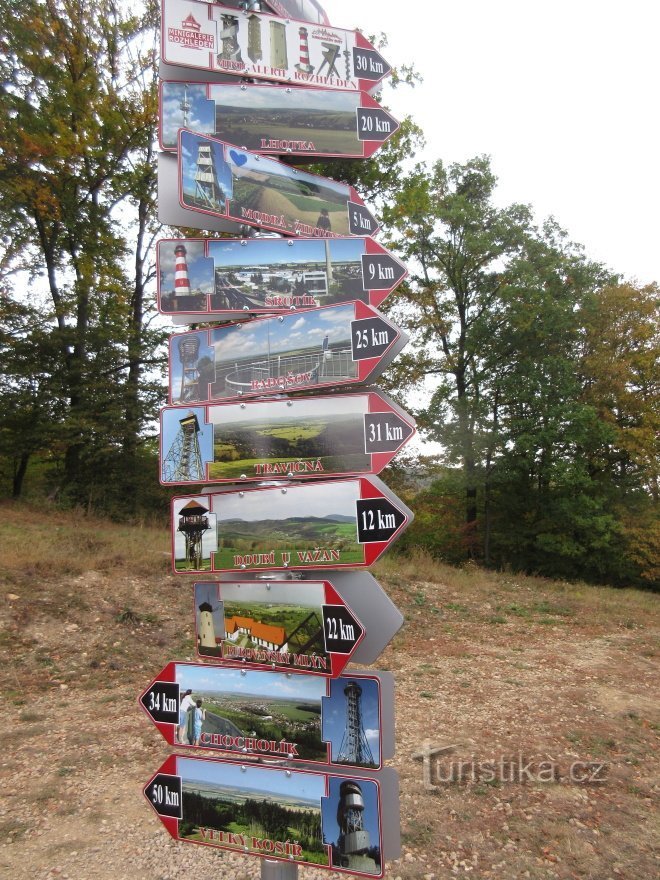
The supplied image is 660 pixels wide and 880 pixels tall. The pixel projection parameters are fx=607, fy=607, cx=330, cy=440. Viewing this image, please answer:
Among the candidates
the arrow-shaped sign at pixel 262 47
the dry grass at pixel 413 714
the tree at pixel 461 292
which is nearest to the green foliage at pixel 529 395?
the tree at pixel 461 292

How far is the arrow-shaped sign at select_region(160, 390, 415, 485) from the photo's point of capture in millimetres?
2203

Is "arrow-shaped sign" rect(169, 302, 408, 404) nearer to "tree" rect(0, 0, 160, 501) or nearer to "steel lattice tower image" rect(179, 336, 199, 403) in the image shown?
"steel lattice tower image" rect(179, 336, 199, 403)

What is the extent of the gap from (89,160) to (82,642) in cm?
1355

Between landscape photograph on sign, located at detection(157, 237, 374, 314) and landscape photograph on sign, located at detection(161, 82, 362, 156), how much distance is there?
459 mm

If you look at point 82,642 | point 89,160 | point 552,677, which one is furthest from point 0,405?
point 552,677

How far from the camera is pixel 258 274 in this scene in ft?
8.07

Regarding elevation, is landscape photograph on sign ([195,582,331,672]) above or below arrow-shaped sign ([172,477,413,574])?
below

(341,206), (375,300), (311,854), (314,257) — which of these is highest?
(341,206)

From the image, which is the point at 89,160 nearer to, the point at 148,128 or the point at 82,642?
the point at 148,128

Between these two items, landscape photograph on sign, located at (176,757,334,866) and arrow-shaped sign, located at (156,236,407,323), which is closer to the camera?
landscape photograph on sign, located at (176,757,334,866)

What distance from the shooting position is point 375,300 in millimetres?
2518

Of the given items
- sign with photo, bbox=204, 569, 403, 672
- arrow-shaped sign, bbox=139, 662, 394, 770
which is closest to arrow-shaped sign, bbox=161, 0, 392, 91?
sign with photo, bbox=204, 569, 403, 672

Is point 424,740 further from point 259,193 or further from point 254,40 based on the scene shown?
point 254,40

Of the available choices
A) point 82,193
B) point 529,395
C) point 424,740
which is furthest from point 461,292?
point 424,740
